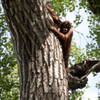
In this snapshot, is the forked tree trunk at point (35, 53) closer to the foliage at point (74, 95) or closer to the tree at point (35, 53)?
the tree at point (35, 53)

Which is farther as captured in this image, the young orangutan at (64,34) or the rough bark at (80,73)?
the rough bark at (80,73)

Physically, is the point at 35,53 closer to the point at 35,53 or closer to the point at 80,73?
the point at 35,53

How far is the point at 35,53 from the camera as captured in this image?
257 centimetres

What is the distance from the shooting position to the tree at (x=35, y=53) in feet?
7.94

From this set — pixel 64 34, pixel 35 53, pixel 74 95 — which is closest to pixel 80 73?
pixel 74 95

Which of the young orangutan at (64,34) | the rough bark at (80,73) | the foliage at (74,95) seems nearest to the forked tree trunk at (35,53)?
the young orangutan at (64,34)

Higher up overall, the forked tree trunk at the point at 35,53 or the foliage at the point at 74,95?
the forked tree trunk at the point at 35,53

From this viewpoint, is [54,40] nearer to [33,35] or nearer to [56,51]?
[56,51]

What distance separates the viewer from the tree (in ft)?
7.94

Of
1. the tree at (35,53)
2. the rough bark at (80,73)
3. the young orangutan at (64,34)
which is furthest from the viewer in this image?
the rough bark at (80,73)

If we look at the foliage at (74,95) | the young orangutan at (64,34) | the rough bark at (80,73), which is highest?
the young orangutan at (64,34)

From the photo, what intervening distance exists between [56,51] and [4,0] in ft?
3.22

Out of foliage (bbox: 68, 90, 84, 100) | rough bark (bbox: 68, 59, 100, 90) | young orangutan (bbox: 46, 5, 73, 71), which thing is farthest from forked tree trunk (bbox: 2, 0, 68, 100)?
foliage (bbox: 68, 90, 84, 100)

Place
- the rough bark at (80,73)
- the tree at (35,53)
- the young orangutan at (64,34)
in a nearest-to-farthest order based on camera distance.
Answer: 1. the tree at (35,53)
2. the young orangutan at (64,34)
3. the rough bark at (80,73)
